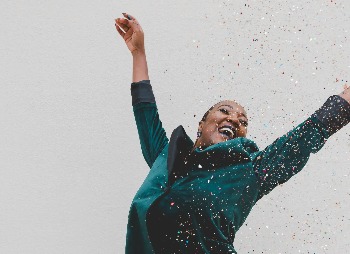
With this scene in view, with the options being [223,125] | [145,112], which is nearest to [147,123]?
[145,112]

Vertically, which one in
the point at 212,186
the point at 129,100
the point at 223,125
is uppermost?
the point at 129,100

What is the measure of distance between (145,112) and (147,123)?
2 centimetres

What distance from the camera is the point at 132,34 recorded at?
115 cm

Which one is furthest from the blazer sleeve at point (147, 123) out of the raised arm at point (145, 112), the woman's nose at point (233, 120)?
the woman's nose at point (233, 120)

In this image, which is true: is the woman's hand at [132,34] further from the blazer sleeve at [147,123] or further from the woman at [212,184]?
the woman at [212,184]

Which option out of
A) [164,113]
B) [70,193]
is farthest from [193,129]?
[70,193]

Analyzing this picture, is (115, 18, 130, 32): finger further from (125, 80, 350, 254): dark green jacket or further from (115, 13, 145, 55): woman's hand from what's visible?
(125, 80, 350, 254): dark green jacket

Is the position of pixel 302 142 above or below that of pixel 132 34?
below

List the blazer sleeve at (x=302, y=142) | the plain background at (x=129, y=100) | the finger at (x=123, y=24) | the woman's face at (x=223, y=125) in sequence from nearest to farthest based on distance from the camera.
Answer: the blazer sleeve at (x=302, y=142), the woman's face at (x=223, y=125), the finger at (x=123, y=24), the plain background at (x=129, y=100)

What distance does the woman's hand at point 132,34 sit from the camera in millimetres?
1137

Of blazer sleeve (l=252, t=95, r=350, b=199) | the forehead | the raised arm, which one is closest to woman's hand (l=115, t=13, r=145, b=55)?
the raised arm

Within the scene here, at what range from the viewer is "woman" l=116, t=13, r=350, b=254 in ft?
2.87

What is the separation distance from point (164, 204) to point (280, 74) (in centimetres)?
55

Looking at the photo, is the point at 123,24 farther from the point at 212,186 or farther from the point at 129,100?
the point at 212,186
